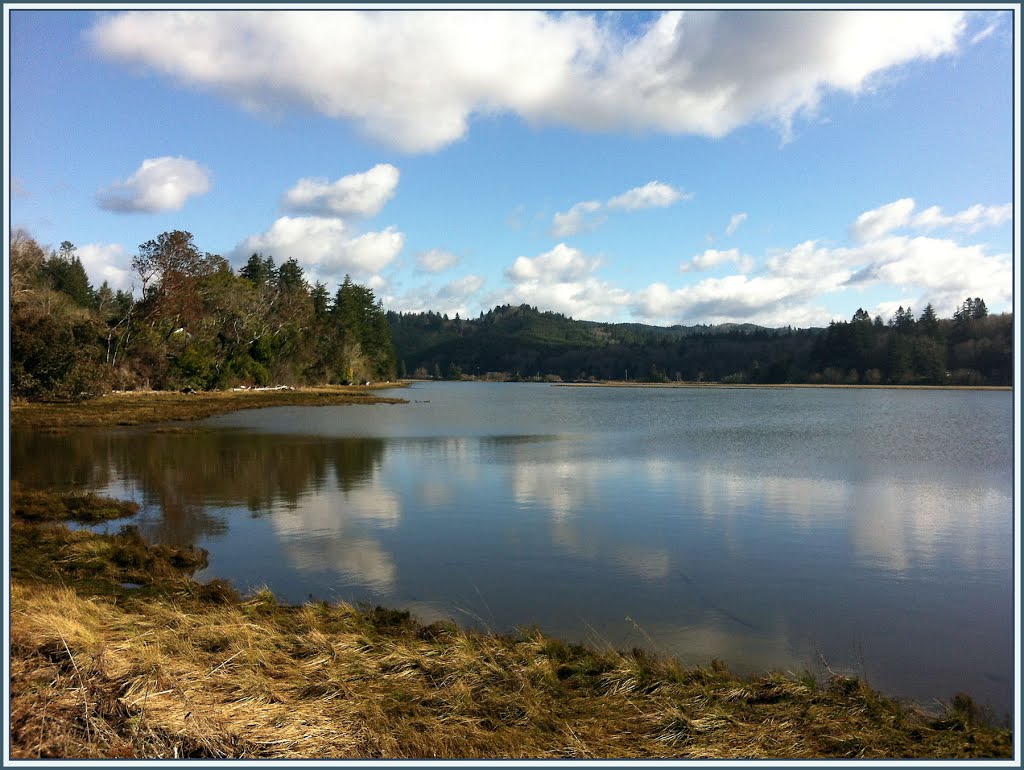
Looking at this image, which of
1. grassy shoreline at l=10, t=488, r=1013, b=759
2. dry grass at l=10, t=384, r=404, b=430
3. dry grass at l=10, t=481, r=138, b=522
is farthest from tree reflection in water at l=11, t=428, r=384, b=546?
grassy shoreline at l=10, t=488, r=1013, b=759

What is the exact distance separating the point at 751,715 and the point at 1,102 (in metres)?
8.13

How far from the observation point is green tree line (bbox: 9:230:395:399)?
41906mm

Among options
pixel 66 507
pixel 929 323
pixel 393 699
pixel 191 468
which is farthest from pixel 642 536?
pixel 929 323

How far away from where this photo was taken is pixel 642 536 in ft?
42.8

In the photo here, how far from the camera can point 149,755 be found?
4797 millimetres

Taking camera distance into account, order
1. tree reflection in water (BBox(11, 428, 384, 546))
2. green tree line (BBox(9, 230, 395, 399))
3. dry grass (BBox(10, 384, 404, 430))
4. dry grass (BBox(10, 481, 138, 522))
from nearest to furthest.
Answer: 1. dry grass (BBox(10, 481, 138, 522))
2. tree reflection in water (BBox(11, 428, 384, 546))
3. dry grass (BBox(10, 384, 404, 430))
4. green tree line (BBox(9, 230, 395, 399))

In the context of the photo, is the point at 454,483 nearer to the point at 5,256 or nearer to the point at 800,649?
the point at 800,649

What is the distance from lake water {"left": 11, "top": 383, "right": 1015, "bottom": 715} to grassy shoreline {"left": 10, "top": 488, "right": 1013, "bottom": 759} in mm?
949

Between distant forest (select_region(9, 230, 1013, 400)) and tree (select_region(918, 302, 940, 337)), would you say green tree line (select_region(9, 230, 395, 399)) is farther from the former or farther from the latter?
tree (select_region(918, 302, 940, 337))

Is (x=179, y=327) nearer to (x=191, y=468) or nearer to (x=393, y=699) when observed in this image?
(x=191, y=468)

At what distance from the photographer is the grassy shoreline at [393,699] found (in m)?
5.10

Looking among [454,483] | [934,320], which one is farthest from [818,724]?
[934,320]

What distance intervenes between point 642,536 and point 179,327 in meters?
59.5

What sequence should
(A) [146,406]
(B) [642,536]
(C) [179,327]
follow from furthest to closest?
(C) [179,327]
(A) [146,406]
(B) [642,536]
